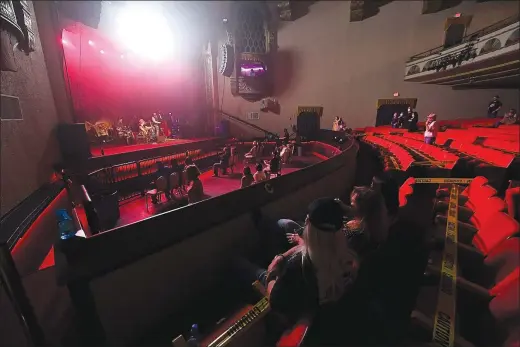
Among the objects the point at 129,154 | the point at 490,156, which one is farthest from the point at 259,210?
the point at 129,154

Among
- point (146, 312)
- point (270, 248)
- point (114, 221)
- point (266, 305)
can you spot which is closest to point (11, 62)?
point (114, 221)

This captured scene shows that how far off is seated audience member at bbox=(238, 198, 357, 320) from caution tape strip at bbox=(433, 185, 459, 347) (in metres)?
0.45

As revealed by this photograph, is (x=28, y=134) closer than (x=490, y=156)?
Yes

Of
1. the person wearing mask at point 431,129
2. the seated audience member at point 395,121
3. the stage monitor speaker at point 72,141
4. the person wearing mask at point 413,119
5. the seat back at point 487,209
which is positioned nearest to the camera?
the seat back at point 487,209

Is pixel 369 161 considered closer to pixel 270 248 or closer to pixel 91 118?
pixel 270 248

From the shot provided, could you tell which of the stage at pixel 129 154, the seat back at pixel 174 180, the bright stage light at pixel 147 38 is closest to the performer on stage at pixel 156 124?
the stage at pixel 129 154

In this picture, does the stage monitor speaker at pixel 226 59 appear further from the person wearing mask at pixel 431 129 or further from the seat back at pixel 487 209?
the seat back at pixel 487 209

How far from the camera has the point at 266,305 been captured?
4.44 feet

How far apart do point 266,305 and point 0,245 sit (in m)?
1.79

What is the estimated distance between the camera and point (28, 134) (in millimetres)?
3658

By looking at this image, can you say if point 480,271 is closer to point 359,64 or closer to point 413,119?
point 413,119

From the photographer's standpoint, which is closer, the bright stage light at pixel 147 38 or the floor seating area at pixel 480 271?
the floor seating area at pixel 480 271

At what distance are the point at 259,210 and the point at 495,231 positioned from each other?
1911 mm

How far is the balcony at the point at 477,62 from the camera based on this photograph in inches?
242
